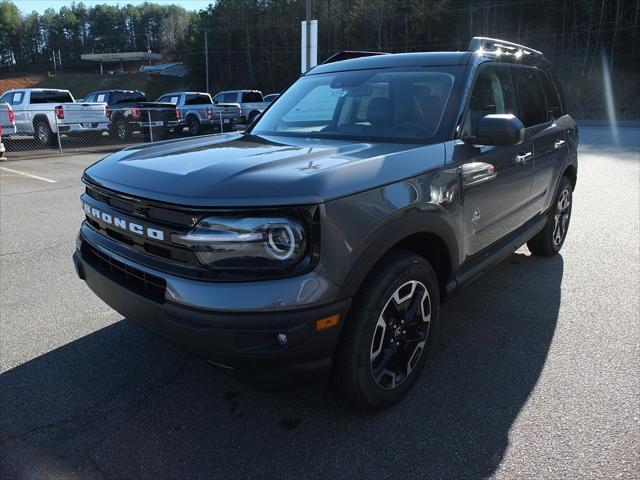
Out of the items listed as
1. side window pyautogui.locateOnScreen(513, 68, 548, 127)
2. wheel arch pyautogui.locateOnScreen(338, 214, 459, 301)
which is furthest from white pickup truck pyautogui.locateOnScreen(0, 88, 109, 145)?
wheel arch pyautogui.locateOnScreen(338, 214, 459, 301)

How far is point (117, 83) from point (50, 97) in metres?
69.3

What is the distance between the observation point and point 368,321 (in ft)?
7.79

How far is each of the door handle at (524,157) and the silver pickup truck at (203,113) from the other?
1799 centimetres

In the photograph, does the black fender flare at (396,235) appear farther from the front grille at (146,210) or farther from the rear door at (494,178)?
the front grille at (146,210)

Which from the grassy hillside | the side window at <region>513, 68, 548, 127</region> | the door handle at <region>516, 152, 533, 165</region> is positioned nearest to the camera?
the door handle at <region>516, 152, 533, 165</region>

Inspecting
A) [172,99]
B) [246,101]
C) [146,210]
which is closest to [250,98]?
[246,101]

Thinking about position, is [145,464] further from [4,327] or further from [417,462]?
[4,327]

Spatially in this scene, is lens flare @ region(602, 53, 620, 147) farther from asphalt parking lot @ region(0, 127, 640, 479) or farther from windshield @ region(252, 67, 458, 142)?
windshield @ region(252, 67, 458, 142)

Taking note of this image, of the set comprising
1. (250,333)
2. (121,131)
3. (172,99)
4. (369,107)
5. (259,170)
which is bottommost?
(250,333)

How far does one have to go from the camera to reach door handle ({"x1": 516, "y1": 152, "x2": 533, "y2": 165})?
3.71m

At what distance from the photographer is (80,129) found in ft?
54.4

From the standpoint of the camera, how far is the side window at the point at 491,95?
3.26m

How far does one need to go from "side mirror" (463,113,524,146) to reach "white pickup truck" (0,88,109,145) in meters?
16.4

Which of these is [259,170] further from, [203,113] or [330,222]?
[203,113]
